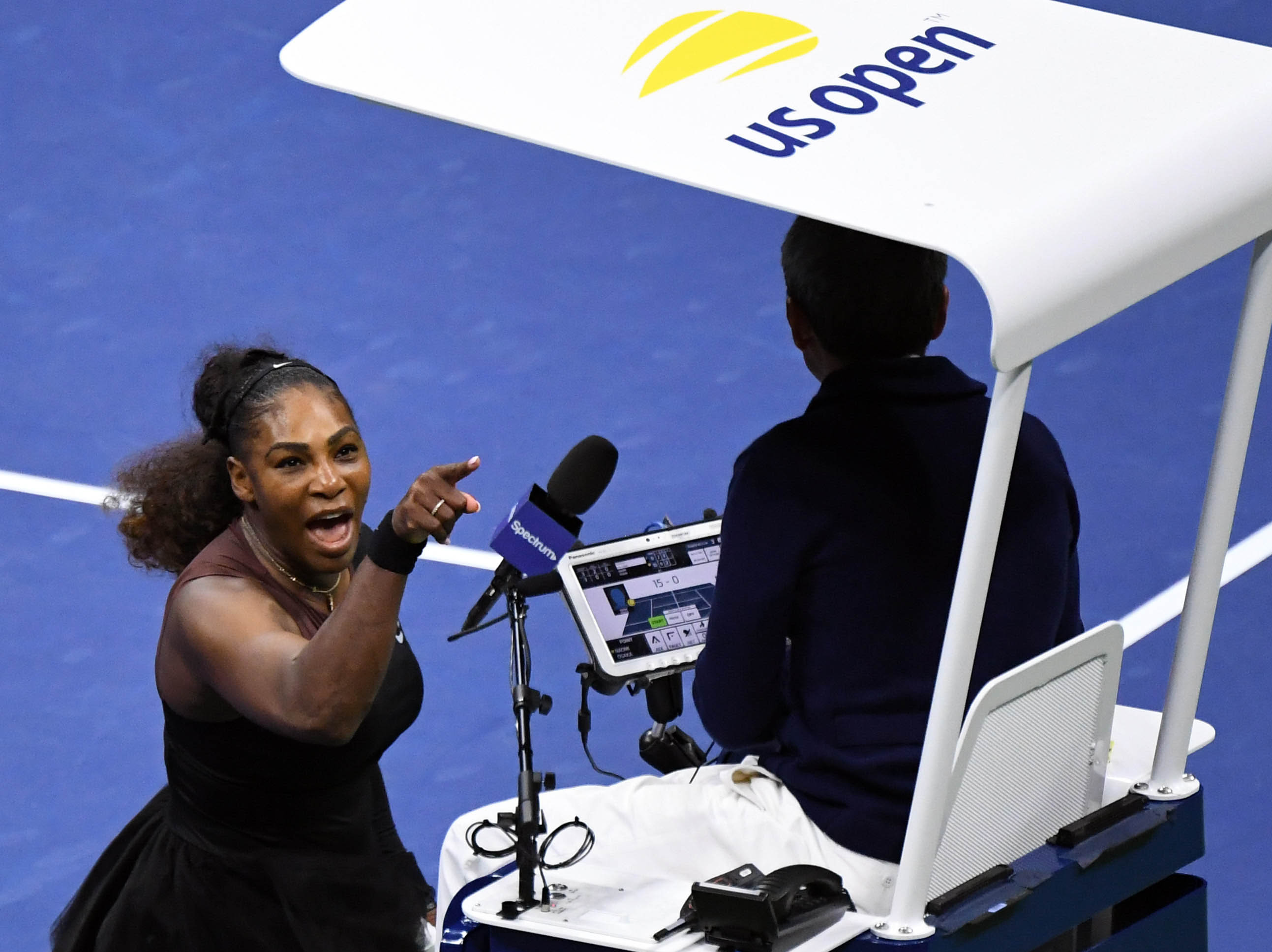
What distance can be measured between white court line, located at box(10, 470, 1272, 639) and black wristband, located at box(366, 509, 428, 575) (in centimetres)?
306

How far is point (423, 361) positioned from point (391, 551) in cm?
483

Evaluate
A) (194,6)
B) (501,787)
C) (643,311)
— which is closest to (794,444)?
(501,787)

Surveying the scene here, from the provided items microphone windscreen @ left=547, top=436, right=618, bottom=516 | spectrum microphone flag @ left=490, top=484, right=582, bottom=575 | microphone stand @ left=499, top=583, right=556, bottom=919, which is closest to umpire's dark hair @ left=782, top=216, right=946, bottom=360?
microphone windscreen @ left=547, top=436, right=618, bottom=516

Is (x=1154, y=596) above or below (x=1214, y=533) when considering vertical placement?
A: below

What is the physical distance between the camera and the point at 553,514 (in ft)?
10.6

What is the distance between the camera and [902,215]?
8.99 feet

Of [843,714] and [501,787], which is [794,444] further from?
[501,787]

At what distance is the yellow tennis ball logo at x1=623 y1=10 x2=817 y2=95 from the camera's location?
3230mm

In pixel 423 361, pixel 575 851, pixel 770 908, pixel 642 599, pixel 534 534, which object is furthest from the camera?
pixel 423 361

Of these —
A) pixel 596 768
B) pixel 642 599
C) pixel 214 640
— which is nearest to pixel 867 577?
pixel 642 599

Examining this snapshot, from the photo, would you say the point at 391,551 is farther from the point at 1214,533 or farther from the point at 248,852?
the point at 1214,533

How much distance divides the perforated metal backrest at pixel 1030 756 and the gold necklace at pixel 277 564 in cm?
144

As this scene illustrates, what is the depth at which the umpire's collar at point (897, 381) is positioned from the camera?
131 inches

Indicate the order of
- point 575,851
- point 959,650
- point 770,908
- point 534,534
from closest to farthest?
point 959,650
point 770,908
point 534,534
point 575,851
